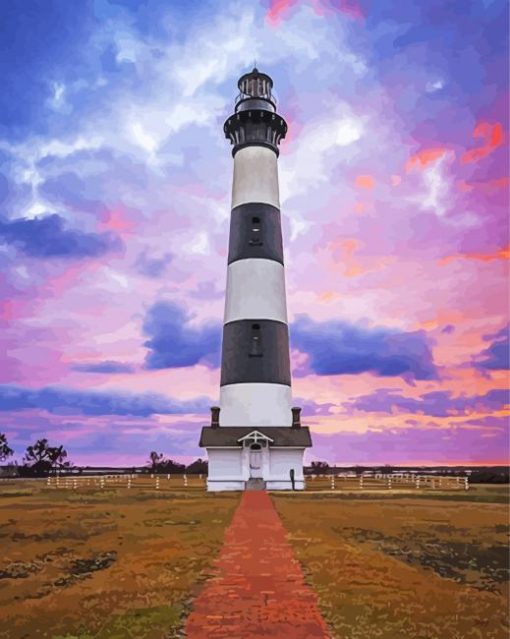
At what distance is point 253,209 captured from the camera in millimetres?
35688

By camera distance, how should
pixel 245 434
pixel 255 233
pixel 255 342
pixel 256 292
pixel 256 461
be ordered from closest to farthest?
pixel 245 434
pixel 256 461
pixel 255 342
pixel 256 292
pixel 255 233

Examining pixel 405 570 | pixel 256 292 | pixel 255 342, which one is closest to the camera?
pixel 405 570

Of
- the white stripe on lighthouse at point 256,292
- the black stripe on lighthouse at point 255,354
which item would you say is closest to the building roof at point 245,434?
the black stripe on lighthouse at point 255,354

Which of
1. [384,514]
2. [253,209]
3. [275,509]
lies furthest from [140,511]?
[253,209]

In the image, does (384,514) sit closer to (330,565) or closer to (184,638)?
(330,565)

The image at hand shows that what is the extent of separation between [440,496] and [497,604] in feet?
81.6

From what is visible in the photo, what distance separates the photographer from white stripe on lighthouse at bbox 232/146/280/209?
36125mm

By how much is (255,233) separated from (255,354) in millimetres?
7095

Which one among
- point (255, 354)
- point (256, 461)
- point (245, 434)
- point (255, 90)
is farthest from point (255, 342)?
point (255, 90)

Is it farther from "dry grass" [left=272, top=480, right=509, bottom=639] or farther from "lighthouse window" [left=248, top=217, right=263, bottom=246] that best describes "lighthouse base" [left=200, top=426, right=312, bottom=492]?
"dry grass" [left=272, top=480, right=509, bottom=639]

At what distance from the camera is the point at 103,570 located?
10.3m

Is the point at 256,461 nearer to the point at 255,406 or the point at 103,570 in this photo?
the point at 255,406

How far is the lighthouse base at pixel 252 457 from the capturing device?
3278 centimetres

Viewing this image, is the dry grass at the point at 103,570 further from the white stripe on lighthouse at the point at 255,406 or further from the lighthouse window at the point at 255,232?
the lighthouse window at the point at 255,232
